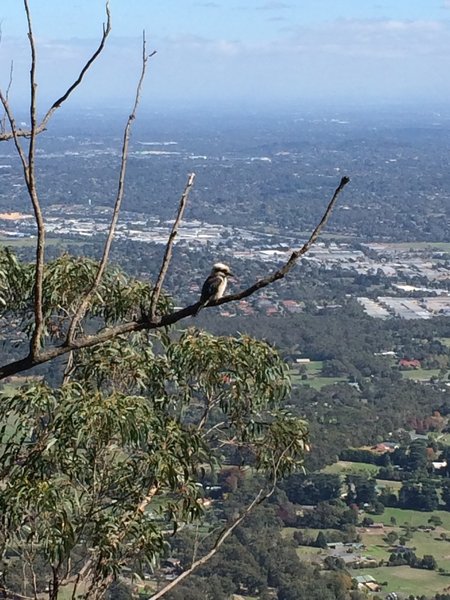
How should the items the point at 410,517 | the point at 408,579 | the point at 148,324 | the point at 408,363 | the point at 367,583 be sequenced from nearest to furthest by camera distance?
the point at 148,324 → the point at 367,583 → the point at 408,579 → the point at 410,517 → the point at 408,363

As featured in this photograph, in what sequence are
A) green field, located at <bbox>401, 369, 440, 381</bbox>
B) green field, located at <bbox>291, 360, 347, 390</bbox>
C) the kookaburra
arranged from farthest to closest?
green field, located at <bbox>401, 369, 440, 381</bbox> → green field, located at <bbox>291, 360, 347, 390</bbox> → the kookaburra

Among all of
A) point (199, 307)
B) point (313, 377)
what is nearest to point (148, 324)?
point (199, 307)

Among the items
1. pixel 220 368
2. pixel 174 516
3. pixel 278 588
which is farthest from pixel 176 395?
pixel 278 588

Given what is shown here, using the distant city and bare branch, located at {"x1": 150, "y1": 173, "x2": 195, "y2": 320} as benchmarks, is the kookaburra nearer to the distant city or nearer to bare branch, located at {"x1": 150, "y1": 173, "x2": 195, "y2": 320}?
bare branch, located at {"x1": 150, "y1": 173, "x2": 195, "y2": 320}

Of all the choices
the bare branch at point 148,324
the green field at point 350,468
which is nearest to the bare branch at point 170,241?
the bare branch at point 148,324

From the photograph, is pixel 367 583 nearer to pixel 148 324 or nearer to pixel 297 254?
pixel 148 324

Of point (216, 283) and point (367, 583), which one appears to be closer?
point (216, 283)

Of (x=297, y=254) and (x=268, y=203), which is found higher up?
(x=297, y=254)

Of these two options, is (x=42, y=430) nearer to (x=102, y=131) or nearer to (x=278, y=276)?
(x=278, y=276)

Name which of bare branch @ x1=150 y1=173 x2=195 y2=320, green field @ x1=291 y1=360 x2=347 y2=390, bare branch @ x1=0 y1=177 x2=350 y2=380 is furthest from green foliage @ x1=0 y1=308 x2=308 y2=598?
green field @ x1=291 y1=360 x2=347 y2=390

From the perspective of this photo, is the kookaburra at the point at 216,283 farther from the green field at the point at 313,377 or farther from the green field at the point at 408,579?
the green field at the point at 313,377

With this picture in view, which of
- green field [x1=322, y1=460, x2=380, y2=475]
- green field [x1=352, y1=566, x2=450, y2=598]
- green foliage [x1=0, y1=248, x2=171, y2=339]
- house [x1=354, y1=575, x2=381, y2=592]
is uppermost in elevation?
green foliage [x1=0, y1=248, x2=171, y2=339]
